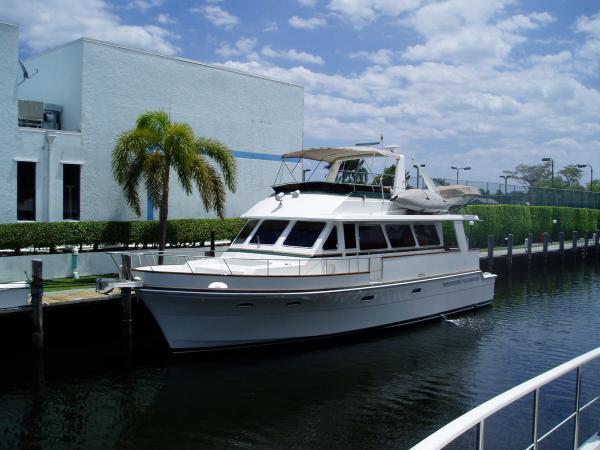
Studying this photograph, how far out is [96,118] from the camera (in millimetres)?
19812

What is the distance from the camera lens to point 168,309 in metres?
11.9

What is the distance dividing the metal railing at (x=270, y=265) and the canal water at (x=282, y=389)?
1.66 m

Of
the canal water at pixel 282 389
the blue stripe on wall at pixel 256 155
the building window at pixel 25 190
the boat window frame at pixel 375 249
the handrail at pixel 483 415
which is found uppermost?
the blue stripe on wall at pixel 256 155

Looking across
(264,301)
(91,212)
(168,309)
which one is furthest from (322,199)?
(91,212)

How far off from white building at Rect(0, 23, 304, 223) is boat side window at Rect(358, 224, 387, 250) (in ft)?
31.6

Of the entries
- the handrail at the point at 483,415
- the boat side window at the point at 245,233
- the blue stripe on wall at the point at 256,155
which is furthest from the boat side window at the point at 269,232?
the blue stripe on wall at the point at 256,155

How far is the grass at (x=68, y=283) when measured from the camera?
603 inches

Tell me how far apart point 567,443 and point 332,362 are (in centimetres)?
487

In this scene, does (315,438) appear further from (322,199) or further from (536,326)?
(536,326)

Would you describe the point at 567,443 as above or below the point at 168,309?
below

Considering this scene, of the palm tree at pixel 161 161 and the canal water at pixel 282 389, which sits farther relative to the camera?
the palm tree at pixel 161 161

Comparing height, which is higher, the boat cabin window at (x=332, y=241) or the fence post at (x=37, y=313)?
the boat cabin window at (x=332, y=241)

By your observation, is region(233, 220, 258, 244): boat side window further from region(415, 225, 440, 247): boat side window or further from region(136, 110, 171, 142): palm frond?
region(136, 110, 171, 142): palm frond

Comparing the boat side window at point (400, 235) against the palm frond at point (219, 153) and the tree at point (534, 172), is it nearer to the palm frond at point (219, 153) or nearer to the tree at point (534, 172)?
the palm frond at point (219, 153)
